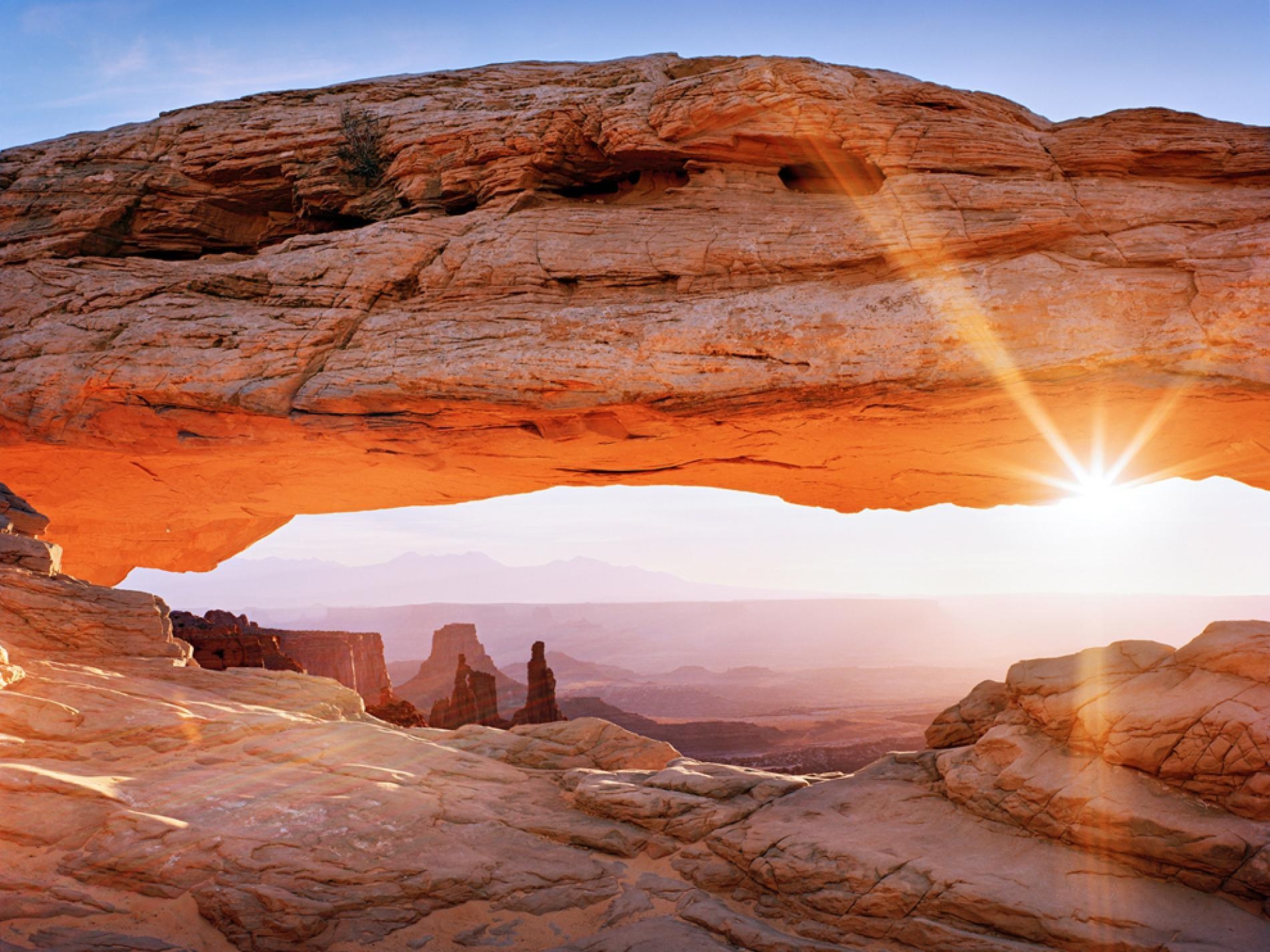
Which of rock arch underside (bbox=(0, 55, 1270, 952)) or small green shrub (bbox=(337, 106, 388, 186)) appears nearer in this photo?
rock arch underside (bbox=(0, 55, 1270, 952))

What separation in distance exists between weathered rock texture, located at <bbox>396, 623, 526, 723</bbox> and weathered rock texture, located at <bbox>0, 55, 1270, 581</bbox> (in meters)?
40.5

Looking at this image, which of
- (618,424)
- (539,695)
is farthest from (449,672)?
(618,424)

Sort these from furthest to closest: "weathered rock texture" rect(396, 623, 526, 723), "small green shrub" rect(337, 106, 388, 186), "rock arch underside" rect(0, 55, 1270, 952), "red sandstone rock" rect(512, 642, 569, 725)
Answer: "weathered rock texture" rect(396, 623, 526, 723) < "red sandstone rock" rect(512, 642, 569, 725) < "small green shrub" rect(337, 106, 388, 186) < "rock arch underside" rect(0, 55, 1270, 952)

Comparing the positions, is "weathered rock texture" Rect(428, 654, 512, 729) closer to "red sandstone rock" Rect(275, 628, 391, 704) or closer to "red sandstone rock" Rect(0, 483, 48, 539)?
"red sandstone rock" Rect(275, 628, 391, 704)

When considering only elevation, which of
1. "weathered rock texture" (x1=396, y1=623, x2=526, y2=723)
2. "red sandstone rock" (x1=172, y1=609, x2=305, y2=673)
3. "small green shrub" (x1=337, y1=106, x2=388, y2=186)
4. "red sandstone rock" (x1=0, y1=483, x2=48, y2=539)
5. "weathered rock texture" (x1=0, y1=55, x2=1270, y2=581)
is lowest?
"weathered rock texture" (x1=396, y1=623, x2=526, y2=723)

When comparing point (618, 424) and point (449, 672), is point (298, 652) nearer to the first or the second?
point (449, 672)

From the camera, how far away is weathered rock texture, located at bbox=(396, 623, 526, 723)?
185ft

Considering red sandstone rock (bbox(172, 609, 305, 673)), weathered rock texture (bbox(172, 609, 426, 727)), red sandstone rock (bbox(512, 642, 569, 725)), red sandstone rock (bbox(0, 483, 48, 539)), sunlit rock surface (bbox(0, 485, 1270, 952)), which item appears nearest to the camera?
sunlit rock surface (bbox(0, 485, 1270, 952))

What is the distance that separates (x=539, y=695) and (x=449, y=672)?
2535cm

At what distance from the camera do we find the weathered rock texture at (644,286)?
38.7 ft

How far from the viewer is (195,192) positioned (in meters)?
15.8

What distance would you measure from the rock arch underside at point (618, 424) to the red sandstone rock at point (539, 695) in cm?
2282

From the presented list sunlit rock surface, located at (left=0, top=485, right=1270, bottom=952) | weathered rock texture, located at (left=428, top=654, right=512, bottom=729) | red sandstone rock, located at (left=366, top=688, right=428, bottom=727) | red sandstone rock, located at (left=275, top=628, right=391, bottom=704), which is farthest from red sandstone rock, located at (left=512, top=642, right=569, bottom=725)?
Answer: sunlit rock surface, located at (left=0, top=485, right=1270, bottom=952)

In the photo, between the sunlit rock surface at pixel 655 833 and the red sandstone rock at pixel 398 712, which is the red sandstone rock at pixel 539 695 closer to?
the red sandstone rock at pixel 398 712
